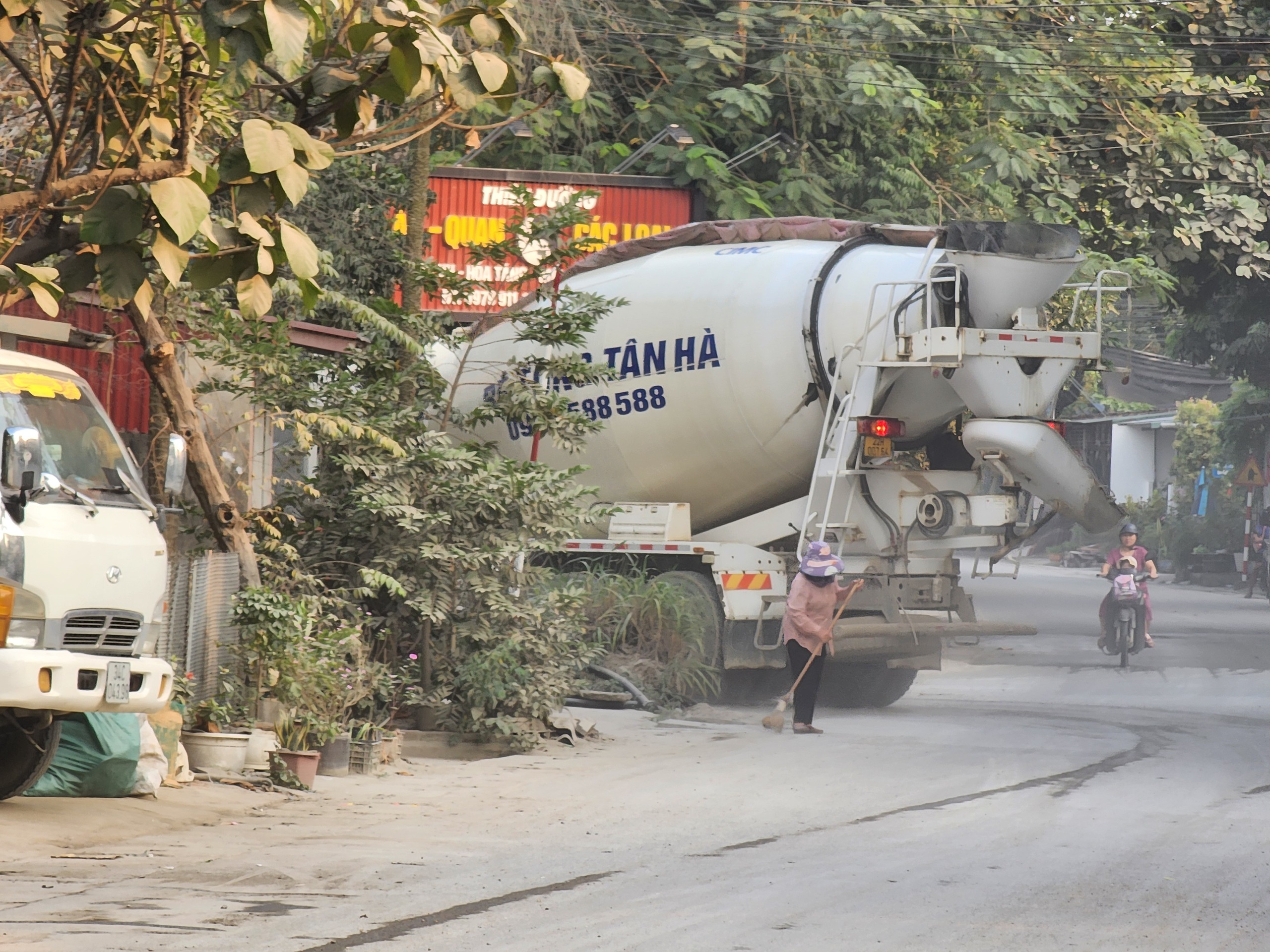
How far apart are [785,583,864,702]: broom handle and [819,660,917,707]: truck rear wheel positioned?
1.56 m

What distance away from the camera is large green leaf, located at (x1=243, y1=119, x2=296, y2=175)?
648 cm

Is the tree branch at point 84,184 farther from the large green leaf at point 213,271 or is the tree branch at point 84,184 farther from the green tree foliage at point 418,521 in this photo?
the green tree foliage at point 418,521

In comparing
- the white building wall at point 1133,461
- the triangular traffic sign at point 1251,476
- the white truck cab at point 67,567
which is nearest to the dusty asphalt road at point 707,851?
the white truck cab at point 67,567

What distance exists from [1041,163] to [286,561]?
13116 mm

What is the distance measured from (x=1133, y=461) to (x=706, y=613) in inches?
1555

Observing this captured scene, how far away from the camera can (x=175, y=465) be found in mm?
8633

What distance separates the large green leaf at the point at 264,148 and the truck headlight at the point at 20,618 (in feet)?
7.49


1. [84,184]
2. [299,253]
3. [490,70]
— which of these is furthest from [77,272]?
[490,70]

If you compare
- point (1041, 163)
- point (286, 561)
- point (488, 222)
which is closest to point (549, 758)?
point (286, 561)

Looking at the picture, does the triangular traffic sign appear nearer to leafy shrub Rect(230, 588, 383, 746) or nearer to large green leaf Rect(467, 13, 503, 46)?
leafy shrub Rect(230, 588, 383, 746)

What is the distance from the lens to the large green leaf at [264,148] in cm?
648

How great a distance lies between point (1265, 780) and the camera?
1056cm

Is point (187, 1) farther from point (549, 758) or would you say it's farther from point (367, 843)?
→ point (549, 758)

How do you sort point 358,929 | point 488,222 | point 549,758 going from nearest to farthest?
point 358,929, point 549,758, point 488,222
